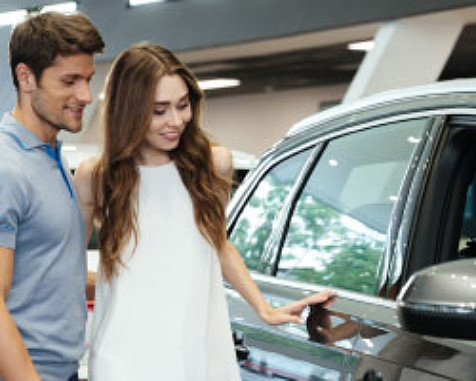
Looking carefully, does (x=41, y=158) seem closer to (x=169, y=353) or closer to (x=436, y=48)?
(x=169, y=353)

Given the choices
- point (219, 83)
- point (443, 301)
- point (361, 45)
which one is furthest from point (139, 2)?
point (443, 301)

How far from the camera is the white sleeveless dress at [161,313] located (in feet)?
7.14

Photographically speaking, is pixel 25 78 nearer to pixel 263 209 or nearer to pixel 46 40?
pixel 46 40

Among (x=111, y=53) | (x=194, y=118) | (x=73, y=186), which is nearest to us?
(x=73, y=186)

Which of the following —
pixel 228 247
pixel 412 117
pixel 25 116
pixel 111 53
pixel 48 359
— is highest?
pixel 111 53

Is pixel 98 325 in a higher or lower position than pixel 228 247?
lower

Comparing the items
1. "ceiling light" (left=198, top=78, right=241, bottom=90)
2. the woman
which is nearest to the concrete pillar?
"ceiling light" (left=198, top=78, right=241, bottom=90)

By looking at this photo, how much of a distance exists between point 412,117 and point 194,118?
1.79ft

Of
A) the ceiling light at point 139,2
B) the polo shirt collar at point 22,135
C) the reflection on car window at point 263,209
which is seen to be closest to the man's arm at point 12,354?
the polo shirt collar at point 22,135

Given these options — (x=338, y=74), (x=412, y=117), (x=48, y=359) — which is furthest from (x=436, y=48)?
(x=48, y=359)

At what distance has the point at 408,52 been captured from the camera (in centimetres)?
1004

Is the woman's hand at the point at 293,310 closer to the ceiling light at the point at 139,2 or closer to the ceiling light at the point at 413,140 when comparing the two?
the ceiling light at the point at 413,140

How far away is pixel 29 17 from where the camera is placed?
1.98 metres

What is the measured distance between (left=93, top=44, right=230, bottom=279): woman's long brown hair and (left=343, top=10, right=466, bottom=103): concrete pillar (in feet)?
25.7
